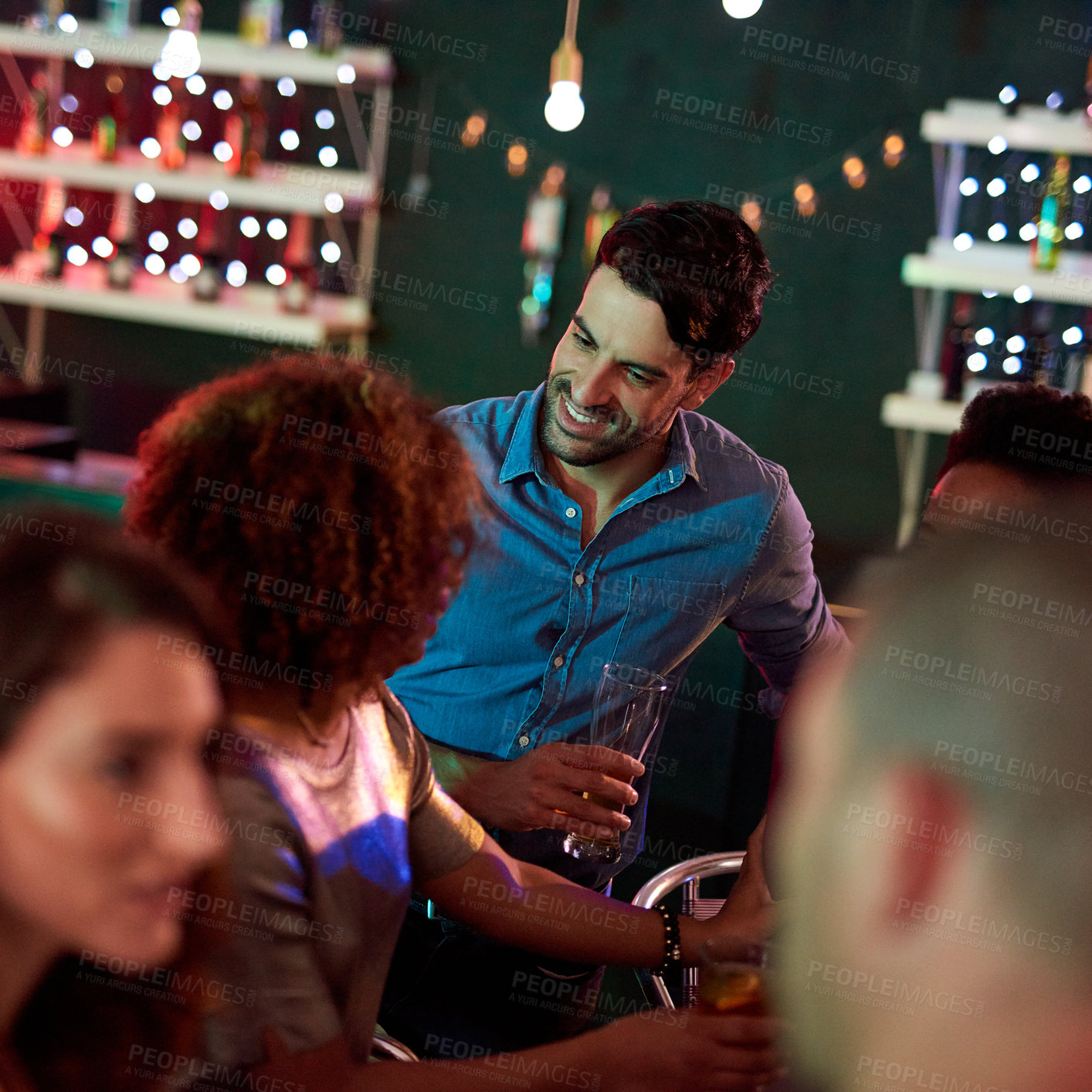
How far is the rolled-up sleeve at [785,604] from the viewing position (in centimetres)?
191

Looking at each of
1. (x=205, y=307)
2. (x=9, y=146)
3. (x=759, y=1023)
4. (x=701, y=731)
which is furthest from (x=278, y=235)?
(x=759, y=1023)

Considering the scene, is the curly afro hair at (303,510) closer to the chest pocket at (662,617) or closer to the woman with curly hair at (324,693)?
the woman with curly hair at (324,693)

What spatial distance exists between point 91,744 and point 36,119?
13.6ft

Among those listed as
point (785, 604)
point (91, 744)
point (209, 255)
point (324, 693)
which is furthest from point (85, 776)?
point (209, 255)

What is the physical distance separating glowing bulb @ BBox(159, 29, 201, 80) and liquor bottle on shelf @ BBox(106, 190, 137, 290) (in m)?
0.61

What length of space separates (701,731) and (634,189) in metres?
2.17

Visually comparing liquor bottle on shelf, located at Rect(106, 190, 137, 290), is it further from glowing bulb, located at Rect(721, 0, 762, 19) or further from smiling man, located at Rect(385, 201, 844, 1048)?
smiling man, located at Rect(385, 201, 844, 1048)

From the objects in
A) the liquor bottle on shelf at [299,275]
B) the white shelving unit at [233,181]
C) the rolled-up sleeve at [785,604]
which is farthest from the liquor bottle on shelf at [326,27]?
the rolled-up sleeve at [785,604]

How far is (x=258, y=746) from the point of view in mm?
1055

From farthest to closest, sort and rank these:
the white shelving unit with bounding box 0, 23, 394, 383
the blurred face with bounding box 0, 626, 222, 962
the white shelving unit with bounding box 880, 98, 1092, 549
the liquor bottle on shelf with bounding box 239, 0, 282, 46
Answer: the liquor bottle on shelf with bounding box 239, 0, 282, 46 < the white shelving unit with bounding box 0, 23, 394, 383 < the white shelving unit with bounding box 880, 98, 1092, 549 < the blurred face with bounding box 0, 626, 222, 962

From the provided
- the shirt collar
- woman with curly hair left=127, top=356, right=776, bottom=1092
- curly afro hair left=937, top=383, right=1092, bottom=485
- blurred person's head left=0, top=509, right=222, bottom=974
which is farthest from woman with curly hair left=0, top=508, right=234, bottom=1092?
curly afro hair left=937, top=383, right=1092, bottom=485

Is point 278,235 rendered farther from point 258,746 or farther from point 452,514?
point 258,746

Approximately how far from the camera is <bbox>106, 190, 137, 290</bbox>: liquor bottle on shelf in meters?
4.00

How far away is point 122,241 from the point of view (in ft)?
13.3
